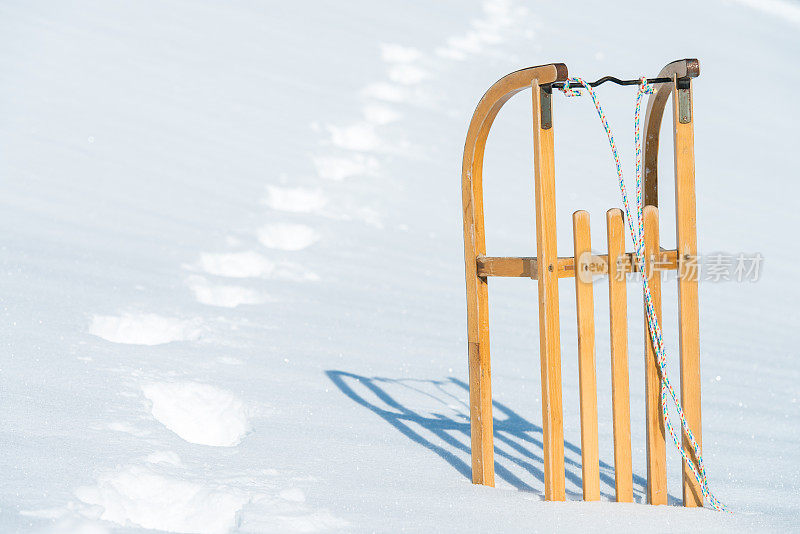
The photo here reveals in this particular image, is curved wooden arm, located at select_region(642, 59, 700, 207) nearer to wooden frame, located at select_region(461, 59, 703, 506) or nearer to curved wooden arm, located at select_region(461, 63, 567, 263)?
wooden frame, located at select_region(461, 59, 703, 506)

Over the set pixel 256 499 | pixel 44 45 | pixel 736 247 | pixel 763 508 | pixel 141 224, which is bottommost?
pixel 763 508

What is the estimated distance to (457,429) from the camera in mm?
2918

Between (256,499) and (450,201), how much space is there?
499 centimetres

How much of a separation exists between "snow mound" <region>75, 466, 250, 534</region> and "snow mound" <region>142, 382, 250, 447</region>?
19.4 inches

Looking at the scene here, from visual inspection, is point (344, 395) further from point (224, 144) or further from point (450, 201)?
point (224, 144)

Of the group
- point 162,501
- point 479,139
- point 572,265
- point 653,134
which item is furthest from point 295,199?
point 162,501

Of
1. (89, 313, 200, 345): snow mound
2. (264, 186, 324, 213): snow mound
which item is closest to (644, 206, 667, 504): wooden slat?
(89, 313, 200, 345): snow mound

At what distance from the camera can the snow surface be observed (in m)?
2.11

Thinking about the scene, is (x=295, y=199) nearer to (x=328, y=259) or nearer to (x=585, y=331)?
(x=328, y=259)

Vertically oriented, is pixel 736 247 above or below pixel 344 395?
above

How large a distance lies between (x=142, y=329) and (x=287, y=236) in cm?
220

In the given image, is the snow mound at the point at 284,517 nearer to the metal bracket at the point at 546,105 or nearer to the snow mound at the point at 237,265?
the metal bracket at the point at 546,105

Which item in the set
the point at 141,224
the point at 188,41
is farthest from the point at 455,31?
the point at 141,224

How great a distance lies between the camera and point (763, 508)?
89.2 inches
